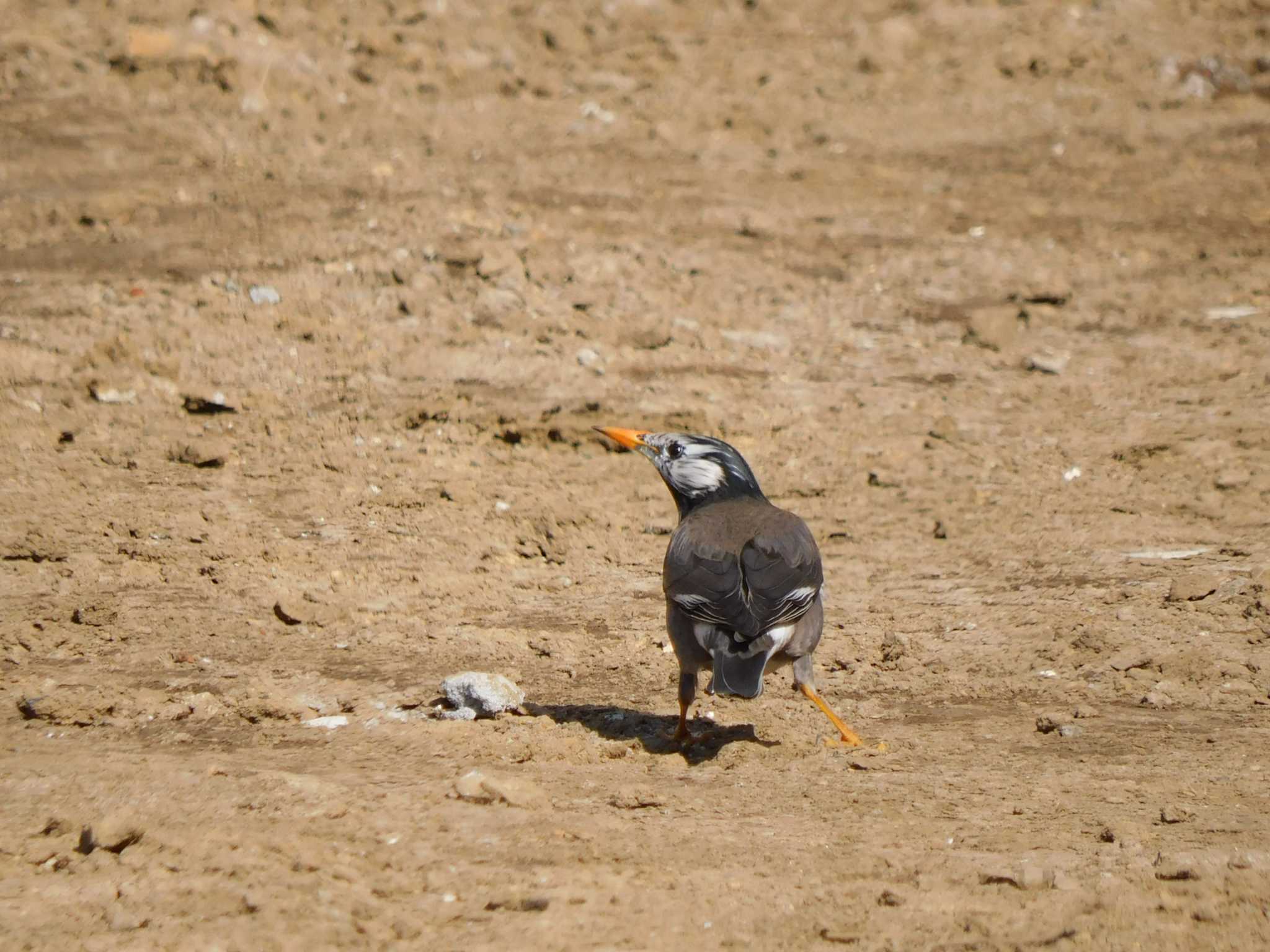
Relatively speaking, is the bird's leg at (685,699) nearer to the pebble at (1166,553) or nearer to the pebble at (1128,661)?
the pebble at (1128,661)

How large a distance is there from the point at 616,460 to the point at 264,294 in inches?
117

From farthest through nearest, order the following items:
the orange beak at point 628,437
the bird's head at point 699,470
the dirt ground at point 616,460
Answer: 1. the orange beak at point 628,437
2. the bird's head at point 699,470
3. the dirt ground at point 616,460

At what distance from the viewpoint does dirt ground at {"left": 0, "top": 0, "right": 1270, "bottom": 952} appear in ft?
15.8

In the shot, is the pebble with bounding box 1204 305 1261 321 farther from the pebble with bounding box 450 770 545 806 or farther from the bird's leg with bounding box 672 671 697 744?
the pebble with bounding box 450 770 545 806

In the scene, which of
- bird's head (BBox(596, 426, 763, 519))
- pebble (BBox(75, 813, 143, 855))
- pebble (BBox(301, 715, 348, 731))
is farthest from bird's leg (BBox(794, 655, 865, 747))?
pebble (BBox(75, 813, 143, 855))

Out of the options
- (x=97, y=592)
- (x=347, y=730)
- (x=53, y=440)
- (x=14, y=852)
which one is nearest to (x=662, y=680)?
(x=347, y=730)

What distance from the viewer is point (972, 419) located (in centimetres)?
1039

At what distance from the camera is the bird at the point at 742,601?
6230 millimetres

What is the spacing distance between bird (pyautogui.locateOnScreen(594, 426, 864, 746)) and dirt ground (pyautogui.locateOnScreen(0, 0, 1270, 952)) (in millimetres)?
377

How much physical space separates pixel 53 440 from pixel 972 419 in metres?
6.14

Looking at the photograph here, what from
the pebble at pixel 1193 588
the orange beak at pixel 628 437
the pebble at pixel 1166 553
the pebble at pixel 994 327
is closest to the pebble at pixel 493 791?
the orange beak at pixel 628 437

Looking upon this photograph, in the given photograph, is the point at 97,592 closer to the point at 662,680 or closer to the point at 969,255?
the point at 662,680

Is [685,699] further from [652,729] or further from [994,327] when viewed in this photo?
[994,327]

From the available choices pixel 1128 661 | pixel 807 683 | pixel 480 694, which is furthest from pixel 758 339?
pixel 480 694
